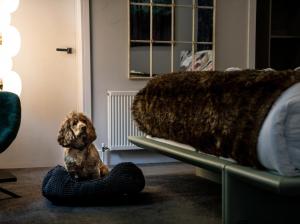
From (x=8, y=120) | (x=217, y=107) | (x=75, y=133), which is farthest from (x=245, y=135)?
(x=8, y=120)

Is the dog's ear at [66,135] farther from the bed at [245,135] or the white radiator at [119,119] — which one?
the white radiator at [119,119]

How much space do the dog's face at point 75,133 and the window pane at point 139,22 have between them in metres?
1.36

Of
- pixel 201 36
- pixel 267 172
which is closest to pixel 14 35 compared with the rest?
pixel 201 36

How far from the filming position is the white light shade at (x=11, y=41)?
331cm

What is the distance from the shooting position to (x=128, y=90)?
3.75 m

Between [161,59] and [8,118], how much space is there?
159cm

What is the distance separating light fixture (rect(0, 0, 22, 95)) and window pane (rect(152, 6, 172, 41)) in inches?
46.7

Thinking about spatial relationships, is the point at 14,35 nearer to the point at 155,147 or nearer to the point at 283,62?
the point at 155,147

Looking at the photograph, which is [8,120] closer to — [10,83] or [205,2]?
[10,83]

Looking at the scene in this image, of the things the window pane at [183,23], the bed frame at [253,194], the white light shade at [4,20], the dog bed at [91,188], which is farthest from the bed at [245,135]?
the white light shade at [4,20]

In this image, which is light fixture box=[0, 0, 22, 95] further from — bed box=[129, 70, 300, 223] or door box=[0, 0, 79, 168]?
bed box=[129, 70, 300, 223]

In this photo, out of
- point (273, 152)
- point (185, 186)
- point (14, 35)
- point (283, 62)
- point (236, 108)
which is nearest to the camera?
point (273, 152)

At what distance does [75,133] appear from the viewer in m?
2.56

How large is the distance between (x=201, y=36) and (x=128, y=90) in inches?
33.8
